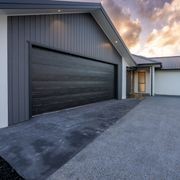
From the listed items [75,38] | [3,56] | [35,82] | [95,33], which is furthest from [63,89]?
[95,33]

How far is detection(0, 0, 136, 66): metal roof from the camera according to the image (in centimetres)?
372

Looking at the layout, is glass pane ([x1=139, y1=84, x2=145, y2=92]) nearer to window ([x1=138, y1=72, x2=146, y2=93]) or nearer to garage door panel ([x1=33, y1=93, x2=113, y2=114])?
window ([x1=138, y1=72, x2=146, y2=93])

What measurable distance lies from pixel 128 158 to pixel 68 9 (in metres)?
5.19

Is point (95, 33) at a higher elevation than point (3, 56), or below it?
higher

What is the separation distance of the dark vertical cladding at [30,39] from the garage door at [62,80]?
357 millimetres

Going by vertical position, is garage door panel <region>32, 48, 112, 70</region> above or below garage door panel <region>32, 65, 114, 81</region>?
above

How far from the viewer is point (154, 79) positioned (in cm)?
1456

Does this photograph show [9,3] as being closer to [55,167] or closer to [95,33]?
[55,167]

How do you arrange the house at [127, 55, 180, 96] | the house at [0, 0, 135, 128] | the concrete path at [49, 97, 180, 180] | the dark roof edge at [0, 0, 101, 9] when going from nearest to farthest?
1. the concrete path at [49, 97, 180, 180]
2. the dark roof edge at [0, 0, 101, 9]
3. the house at [0, 0, 135, 128]
4. the house at [127, 55, 180, 96]

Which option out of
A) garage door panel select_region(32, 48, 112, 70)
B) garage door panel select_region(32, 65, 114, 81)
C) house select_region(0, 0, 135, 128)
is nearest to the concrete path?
house select_region(0, 0, 135, 128)

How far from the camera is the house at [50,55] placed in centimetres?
409

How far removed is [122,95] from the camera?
11.3 meters

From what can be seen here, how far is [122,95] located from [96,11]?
20.2 ft

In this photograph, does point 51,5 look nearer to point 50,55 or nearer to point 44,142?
point 50,55
